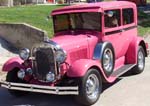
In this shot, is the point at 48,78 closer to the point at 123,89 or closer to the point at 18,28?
the point at 123,89

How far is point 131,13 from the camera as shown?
36.9 ft

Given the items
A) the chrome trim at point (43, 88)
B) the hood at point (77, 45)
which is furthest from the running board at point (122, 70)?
the chrome trim at point (43, 88)

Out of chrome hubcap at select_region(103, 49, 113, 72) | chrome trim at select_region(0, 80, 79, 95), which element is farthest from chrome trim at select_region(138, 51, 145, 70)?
chrome trim at select_region(0, 80, 79, 95)

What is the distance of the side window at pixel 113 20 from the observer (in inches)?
388

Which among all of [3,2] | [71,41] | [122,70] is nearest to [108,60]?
[122,70]

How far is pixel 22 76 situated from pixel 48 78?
0.66 m

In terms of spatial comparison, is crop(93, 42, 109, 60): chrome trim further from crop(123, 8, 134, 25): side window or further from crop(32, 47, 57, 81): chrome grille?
crop(123, 8, 134, 25): side window

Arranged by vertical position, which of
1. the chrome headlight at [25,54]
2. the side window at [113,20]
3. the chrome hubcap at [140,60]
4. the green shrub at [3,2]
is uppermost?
the side window at [113,20]

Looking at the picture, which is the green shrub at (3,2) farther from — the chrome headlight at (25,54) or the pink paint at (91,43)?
the chrome headlight at (25,54)

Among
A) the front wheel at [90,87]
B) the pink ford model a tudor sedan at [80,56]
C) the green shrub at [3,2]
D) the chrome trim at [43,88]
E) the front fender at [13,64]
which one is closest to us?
the chrome trim at [43,88]

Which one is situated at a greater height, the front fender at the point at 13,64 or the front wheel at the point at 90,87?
the front fender at the point at 13,64

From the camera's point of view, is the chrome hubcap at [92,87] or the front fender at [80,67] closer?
the front fender at [80,67]

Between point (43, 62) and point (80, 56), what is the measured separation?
2.72ft

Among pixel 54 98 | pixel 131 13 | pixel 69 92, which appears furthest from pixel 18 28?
pixel 69 92
